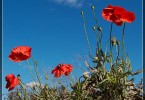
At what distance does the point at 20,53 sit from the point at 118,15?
99 centimetres

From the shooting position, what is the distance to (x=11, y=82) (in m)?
3.79

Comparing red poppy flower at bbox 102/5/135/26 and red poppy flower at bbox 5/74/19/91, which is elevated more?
red poppy flower at bbox 102/5/135/26

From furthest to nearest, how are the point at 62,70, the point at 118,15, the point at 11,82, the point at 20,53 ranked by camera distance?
the point at 62,70 → the point at 11,82 → the point at 20,53 → the point at 118,15

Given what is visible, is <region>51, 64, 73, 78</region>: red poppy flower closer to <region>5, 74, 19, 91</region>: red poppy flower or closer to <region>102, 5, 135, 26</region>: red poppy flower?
<region>5, 74, 19, 91</region>: red poppy flower

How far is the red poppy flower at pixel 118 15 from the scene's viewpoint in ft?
10.7

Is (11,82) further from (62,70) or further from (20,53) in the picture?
(62,70)

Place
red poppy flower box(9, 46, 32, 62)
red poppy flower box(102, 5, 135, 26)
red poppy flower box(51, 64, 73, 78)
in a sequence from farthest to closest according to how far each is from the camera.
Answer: red poppy flower box(51, 64, 73, 78)
red poppy flower box(9, 46, 32, 62)
red poppy flower box(102, 5, 135, 26)

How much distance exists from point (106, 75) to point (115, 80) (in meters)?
0.10

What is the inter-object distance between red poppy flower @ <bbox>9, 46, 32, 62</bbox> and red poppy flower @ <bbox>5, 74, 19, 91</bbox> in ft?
0.61

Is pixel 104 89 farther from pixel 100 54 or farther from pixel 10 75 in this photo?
pixel 10 75

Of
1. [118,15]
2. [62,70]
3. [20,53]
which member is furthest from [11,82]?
[118,15]

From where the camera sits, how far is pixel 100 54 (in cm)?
338

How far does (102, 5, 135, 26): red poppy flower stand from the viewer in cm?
327

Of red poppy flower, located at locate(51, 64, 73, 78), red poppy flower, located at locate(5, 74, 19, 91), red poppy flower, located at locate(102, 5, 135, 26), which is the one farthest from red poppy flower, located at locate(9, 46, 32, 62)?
red poppy flower, located at locate(102, 5, 135, 26)
